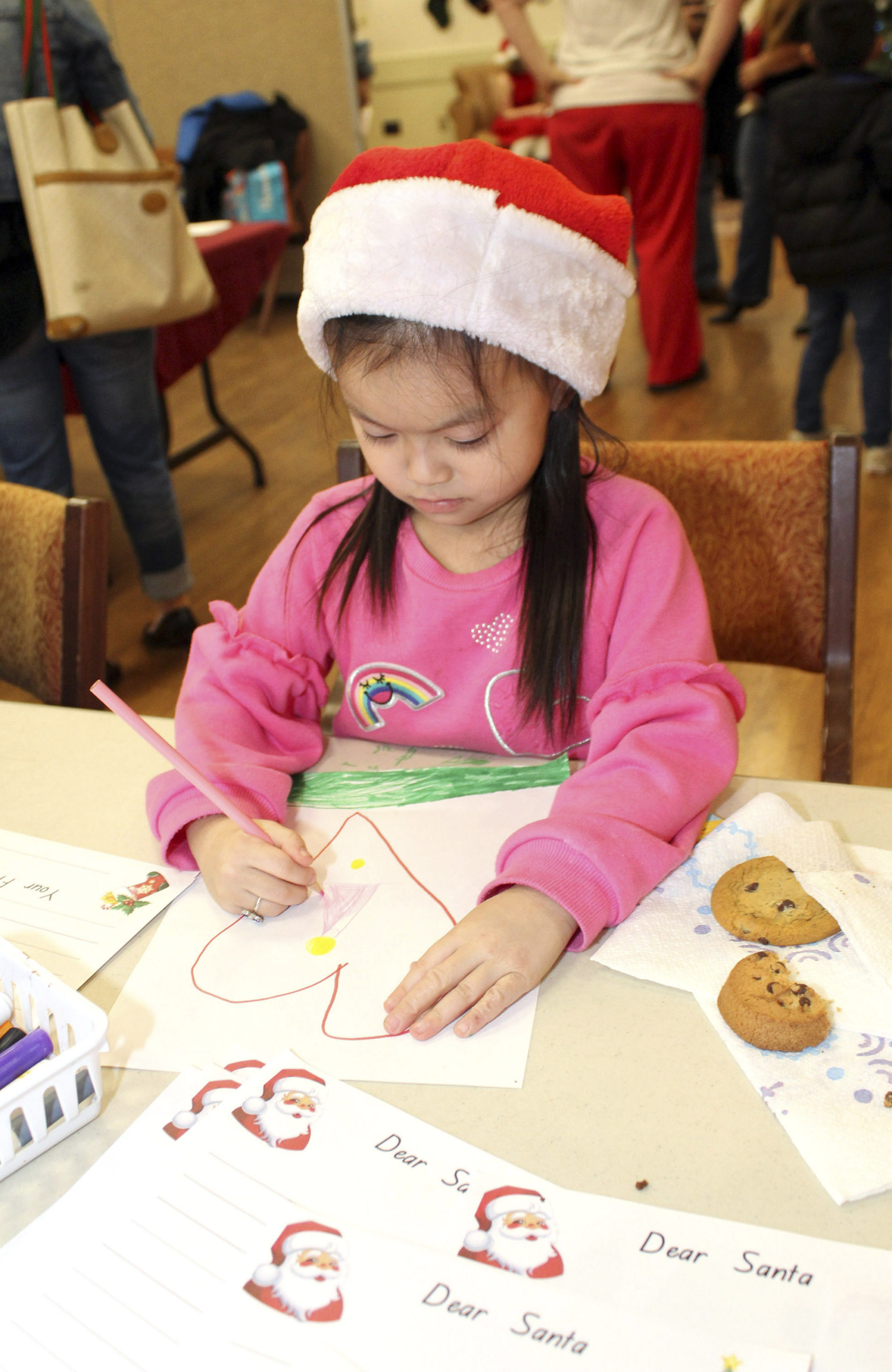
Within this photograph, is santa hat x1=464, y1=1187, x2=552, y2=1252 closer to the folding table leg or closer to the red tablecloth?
the red tablecloth

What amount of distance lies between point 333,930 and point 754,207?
3.81 m

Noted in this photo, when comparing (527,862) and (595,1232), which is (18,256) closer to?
(527,862)

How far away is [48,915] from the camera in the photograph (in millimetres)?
701

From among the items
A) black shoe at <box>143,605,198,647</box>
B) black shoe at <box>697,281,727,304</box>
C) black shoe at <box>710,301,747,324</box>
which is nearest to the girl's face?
black shoe at <box>143,605,198,647</box>

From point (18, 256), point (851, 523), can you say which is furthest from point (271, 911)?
point (18, 256)

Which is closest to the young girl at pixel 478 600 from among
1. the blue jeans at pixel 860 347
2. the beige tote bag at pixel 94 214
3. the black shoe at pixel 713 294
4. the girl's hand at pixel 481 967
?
the girl's hand at pixel 481 967

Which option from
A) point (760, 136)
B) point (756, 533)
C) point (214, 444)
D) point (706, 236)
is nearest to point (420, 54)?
point (706, 236)

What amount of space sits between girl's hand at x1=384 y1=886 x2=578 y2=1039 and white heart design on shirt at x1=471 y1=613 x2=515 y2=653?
31 centimetres

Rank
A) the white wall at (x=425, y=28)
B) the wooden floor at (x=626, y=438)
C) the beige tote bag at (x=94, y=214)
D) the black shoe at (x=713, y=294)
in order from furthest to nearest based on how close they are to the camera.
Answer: the white wall at (x=425, y=28)
the black shoe at (x=713, y=294)
the wooden floor at (x=626, y=438)
the beige tote bag at (x=94, y=214)

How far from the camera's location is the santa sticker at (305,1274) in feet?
1.47

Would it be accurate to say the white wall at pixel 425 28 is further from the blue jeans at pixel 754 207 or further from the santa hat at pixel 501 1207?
the santa hat at pixel 501 1207

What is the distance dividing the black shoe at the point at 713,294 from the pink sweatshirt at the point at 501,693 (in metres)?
3.99

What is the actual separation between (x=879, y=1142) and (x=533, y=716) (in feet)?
1.51

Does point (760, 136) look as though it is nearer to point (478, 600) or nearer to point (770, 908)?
point (478, 600)
